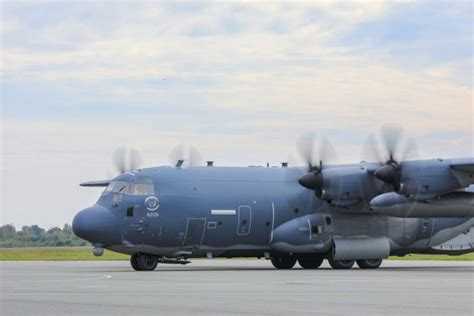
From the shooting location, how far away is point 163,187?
3547 cm

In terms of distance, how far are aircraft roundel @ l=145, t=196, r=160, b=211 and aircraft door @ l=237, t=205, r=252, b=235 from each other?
3434 millimetres

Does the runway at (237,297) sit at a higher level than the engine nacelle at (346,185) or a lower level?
lower

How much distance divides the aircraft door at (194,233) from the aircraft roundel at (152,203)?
1.43m

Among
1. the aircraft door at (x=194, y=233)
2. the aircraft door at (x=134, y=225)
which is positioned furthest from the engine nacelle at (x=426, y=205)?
the aircraft door at (x=134, y=225)

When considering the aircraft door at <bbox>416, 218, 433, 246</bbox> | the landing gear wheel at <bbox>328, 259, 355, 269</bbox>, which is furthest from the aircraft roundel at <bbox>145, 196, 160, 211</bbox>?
the aircraft door at <bbox>416, 218, 433, 246</bbox>

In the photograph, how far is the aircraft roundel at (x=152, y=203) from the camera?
114 ft

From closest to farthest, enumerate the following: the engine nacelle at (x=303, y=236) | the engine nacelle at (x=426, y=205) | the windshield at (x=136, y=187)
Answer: the engine nacelle at (x=426, y=205) < the windshield at (x=136, y=187) < the engine nacelle at (x=303, y=236)

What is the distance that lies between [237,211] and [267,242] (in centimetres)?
191

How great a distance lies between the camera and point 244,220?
36312 millimetres

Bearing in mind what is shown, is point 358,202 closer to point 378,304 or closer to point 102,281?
point 102,281

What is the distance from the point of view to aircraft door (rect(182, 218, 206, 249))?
1393 inches

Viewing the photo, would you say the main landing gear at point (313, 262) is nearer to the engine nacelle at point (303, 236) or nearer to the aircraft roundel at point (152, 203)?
the engine nacelle at point (303, 236)

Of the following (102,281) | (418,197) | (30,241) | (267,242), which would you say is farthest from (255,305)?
(30,241)

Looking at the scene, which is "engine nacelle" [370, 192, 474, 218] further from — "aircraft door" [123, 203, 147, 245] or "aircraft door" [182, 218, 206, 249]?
"aircraft door" [123, 203, 147, 245]
